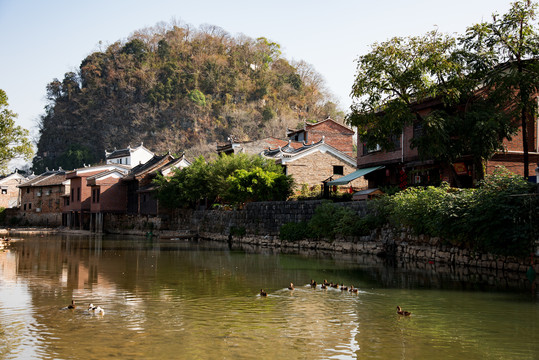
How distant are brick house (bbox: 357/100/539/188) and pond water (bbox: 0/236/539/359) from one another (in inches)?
372

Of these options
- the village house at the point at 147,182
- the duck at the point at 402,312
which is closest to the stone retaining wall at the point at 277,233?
the village house at the point at 147,182

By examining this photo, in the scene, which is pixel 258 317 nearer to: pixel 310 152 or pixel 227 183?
pixel 227 183

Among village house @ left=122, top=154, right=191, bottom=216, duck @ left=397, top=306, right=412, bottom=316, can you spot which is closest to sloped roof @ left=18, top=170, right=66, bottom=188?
village house @ left=122, top=154, right=191, bottom=216

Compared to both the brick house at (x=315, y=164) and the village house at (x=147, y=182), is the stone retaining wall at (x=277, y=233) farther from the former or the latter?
the brick house at (x=315, y=164)

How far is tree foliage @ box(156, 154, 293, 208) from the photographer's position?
1403 inches

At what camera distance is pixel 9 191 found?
74.0 m

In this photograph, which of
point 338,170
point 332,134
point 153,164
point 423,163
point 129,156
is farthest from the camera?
point 129,156

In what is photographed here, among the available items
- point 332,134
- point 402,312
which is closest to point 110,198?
point 332,134

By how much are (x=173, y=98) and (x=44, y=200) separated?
3032 centimetres

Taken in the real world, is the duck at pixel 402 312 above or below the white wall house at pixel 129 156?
below

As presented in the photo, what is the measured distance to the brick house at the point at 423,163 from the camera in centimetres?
2441

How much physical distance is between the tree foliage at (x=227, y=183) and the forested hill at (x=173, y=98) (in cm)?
3545

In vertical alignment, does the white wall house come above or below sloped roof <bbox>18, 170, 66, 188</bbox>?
above

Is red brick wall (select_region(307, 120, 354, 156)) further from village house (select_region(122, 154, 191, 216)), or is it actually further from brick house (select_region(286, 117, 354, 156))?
village house (select_region(122, 154, 191, 216))
